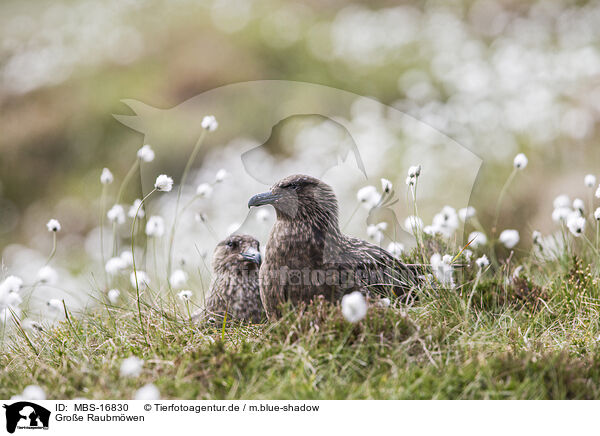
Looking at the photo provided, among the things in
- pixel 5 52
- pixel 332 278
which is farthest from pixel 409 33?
pixel 332 278

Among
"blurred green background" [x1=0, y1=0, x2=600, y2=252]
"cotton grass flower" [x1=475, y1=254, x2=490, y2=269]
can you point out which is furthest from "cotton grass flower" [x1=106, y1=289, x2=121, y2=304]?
"blurred green background" [x1=0, y1=0, x2=600, y2=252]

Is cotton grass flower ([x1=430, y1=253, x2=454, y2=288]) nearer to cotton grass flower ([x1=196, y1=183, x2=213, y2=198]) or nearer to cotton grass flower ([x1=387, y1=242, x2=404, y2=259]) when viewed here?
cotton grass flower ([x1=387, y1=242, x2=404, y2=259])

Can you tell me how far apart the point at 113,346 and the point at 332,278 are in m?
1.38

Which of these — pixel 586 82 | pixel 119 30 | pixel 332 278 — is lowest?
pixel 332 278

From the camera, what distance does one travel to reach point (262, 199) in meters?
3.62

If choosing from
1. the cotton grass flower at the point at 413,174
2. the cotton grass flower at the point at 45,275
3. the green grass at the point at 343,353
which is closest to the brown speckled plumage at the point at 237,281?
the green grass at the point at 343,353

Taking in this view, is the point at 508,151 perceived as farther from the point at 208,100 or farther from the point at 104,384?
the point at 104,384

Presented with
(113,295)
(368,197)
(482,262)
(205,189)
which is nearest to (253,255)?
(205,189)

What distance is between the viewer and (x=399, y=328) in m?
3.50

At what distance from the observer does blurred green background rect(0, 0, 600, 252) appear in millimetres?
8227

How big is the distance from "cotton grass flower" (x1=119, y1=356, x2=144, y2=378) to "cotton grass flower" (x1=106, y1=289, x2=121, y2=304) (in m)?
1.41

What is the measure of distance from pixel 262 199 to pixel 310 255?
0.43 metres

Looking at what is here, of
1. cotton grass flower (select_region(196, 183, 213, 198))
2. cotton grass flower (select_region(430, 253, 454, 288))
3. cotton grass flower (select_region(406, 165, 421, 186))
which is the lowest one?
cotton grass flower (select_region(430, 253, 454, 288))
